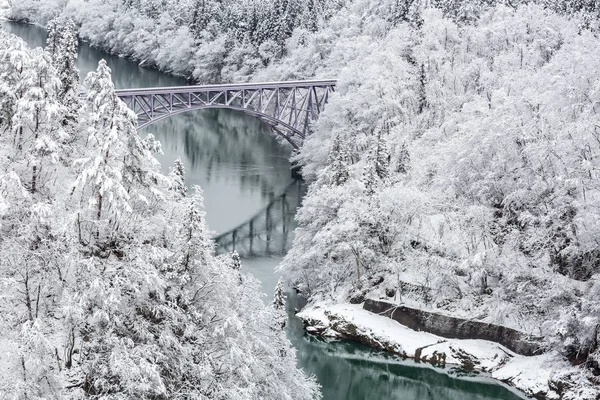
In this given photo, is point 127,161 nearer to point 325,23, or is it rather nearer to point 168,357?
point 168,357

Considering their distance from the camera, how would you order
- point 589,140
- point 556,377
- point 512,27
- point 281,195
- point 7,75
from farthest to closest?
point 512,27 < point 281,195 < point 589,140 < point 556,377 < point 7,75

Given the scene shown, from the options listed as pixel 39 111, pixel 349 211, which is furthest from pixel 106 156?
pixel 349 211

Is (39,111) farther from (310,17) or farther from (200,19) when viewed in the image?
(200,19)

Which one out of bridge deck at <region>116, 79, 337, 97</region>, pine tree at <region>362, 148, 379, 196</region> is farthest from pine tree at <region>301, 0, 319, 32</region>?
pine tree at <region>362, 148, 379, 196</region>

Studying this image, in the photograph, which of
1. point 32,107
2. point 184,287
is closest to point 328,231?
point 184,287

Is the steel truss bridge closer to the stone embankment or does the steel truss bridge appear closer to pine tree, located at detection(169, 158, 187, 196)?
pine tree, located at detection(169, 158, 187, 196)

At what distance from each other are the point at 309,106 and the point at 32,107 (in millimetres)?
47804

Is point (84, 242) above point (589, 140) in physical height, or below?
below

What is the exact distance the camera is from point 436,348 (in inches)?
1569

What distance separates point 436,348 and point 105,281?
22159mm

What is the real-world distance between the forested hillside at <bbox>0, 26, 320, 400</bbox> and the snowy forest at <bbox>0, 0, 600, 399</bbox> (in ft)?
0.30

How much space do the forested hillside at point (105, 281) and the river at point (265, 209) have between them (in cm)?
1182

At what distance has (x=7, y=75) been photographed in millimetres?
28078

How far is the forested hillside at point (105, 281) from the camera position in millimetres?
22500
